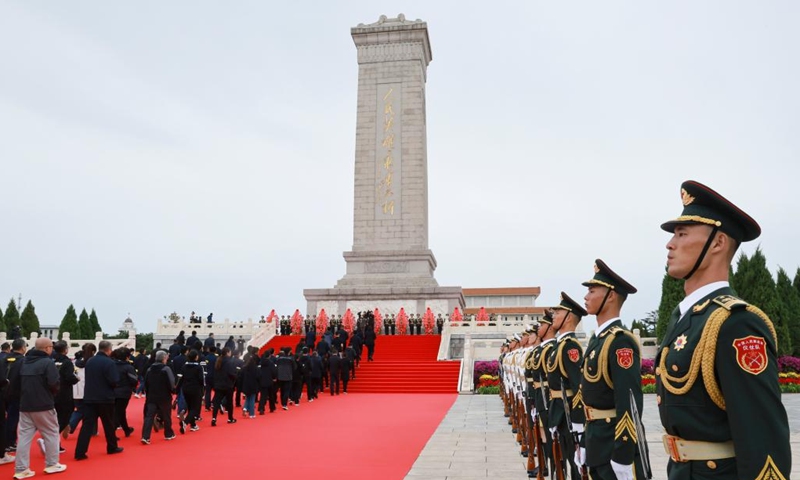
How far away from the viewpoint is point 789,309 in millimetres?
30469

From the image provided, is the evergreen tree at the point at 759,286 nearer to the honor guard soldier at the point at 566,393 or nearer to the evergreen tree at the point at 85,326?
the honor guard soldier at the point at 566,393

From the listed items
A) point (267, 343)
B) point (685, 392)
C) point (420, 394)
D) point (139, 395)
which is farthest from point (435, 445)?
point (267, 343)

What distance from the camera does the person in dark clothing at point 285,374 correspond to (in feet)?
52.6

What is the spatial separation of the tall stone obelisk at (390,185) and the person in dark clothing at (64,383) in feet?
71.5

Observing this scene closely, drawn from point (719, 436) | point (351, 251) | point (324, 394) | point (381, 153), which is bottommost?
point (324, 394)

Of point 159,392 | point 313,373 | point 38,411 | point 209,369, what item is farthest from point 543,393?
point 313,373

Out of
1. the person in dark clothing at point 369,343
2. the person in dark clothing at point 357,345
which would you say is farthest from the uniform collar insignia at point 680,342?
the person in dark clothing at point 369,343

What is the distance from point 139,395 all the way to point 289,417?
235 inches

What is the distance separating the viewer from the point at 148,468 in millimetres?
8695

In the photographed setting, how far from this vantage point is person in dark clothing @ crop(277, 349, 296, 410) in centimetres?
1603

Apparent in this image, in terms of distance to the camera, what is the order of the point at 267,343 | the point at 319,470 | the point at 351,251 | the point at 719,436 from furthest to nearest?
the point at 351,251
the point at 267,343
the point at 319,470
the point at 719,436

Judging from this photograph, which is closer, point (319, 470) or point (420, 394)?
point (319, 470)

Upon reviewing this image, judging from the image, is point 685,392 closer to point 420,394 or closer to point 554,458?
point 554,458

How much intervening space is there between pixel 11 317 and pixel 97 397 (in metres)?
37.3
